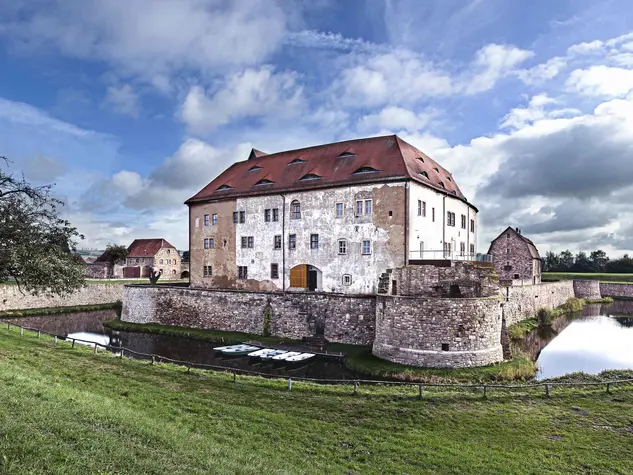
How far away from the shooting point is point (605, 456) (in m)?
9.52

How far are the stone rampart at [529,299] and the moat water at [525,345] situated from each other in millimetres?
1835

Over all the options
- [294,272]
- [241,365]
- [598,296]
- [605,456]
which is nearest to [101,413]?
[605,456]

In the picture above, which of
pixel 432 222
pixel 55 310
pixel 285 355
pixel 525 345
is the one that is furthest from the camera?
pixel 55 310

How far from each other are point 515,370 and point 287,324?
13429 millimetres

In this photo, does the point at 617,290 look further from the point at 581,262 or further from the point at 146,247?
the point at 146,247

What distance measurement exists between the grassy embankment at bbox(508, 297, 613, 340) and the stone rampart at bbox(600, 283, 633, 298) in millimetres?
3785

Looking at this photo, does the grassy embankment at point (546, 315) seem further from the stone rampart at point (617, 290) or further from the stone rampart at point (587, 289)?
the stone rampart at point (617, 290)

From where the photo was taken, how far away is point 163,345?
26.9 meters

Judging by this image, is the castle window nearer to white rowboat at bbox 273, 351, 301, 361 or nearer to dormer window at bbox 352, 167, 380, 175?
dormer window at bbox 352, 167, 380, 175

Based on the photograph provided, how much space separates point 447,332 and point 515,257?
34226 mm

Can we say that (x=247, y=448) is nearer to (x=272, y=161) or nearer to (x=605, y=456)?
(x=605, y=456)

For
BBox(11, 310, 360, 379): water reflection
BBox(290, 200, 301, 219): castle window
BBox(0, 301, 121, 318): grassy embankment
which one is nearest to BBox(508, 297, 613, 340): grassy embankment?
BBox(11, 310, 360, 379): water reflection

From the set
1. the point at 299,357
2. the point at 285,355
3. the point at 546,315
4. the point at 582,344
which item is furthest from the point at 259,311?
the point at 546,315

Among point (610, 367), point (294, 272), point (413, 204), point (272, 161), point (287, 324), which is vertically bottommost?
point (610, 367)
